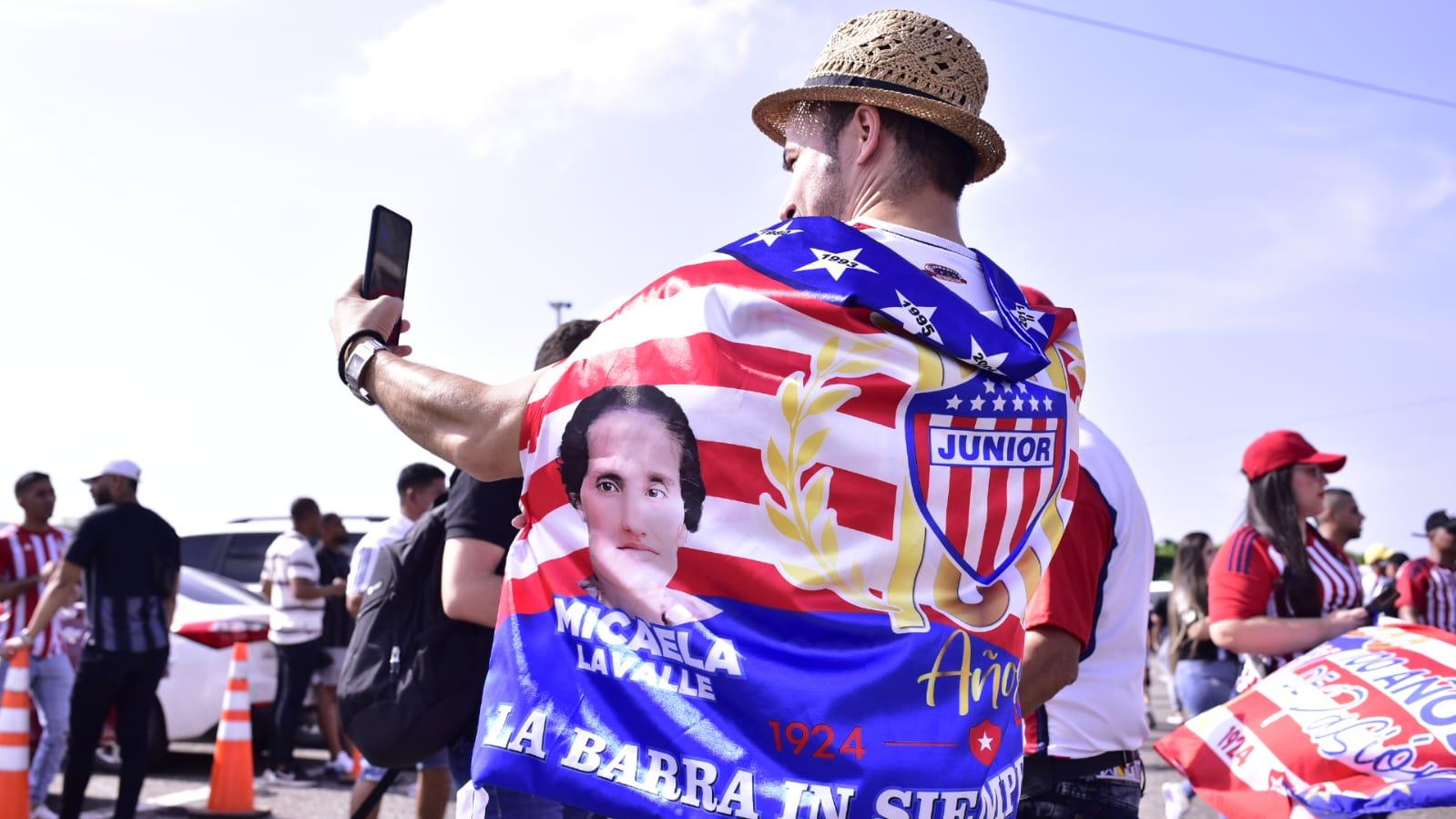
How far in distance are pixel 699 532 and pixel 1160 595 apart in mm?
25625

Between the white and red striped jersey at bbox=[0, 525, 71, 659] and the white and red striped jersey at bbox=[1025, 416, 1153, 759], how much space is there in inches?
250

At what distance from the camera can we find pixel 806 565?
1.70 m

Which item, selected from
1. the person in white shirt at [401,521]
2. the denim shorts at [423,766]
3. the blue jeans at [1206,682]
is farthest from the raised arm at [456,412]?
the blue jeans at [1206,682]

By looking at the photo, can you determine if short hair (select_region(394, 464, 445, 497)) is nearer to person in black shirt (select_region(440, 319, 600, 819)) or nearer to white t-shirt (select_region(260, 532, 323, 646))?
white t-shirt (select_region(260, 532, 323, 646))

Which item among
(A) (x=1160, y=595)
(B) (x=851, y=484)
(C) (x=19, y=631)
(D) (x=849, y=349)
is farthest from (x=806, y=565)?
(A) (x=1160, y=595)

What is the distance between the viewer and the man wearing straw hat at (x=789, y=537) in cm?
167

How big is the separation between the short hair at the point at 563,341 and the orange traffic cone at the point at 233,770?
5049mm

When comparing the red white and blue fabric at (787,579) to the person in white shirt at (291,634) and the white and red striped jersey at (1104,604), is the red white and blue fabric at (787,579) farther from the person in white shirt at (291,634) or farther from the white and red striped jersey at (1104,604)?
the person in white shirt at (291,634)

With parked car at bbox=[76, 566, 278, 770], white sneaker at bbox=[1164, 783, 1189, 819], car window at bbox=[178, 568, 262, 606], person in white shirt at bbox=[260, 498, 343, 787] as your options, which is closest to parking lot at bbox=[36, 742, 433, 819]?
parked car at bbox=[76, 566, 278, 770]

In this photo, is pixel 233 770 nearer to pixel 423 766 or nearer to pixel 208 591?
pixel 208 591

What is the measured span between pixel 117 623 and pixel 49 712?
108 cm

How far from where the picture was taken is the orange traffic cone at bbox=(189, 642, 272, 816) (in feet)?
25.9

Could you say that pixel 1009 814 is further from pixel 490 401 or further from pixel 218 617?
pixel 218 617

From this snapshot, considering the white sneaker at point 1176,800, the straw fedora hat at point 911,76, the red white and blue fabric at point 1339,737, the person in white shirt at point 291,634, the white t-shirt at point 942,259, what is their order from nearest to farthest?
the white t-shirt at point 942,259 → the straw fedora hat at point 911,76 → the red white and blue fabric at point 1339,737 → the white sneaker at point 1176,800 → the person in white shirt at point 291,634
